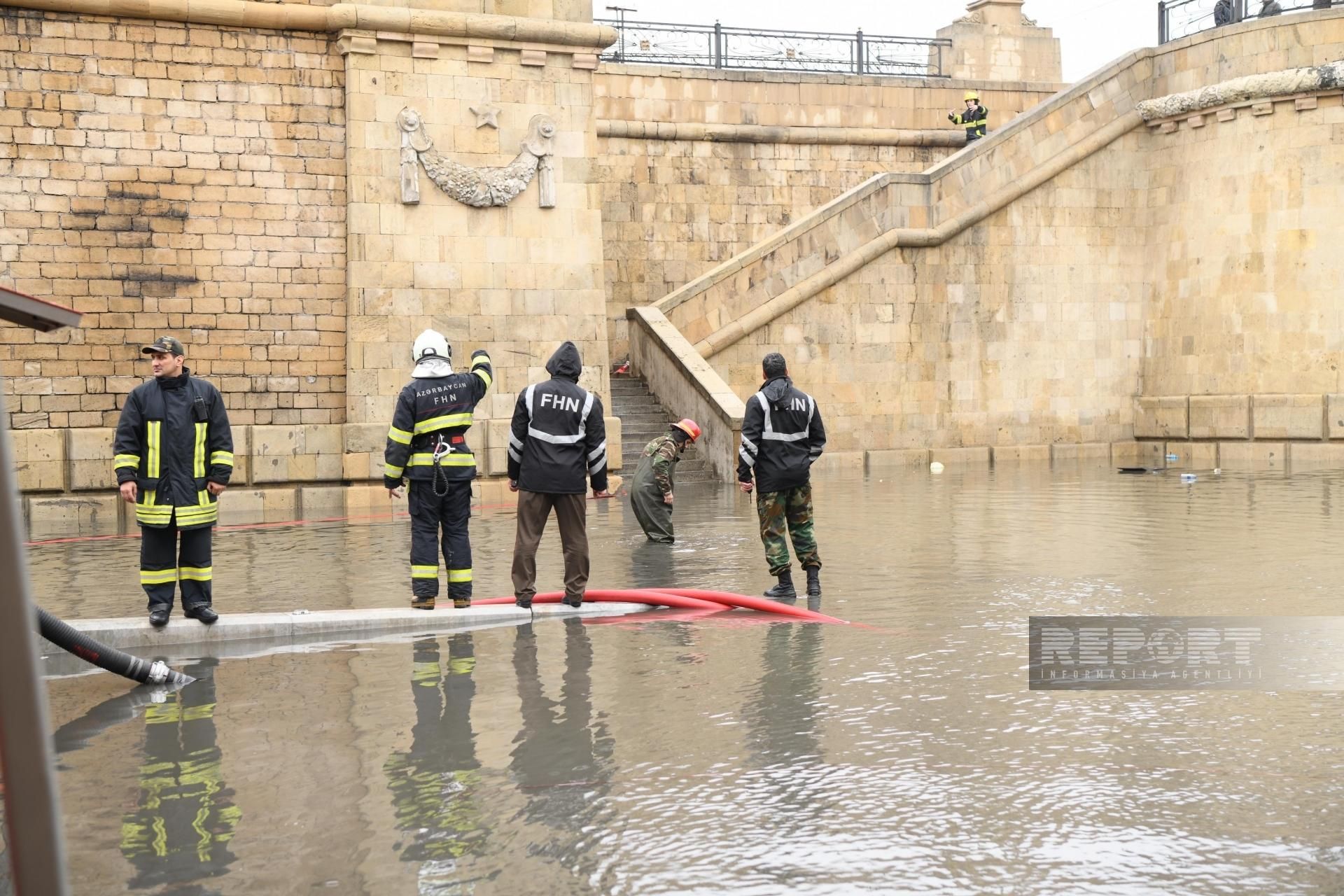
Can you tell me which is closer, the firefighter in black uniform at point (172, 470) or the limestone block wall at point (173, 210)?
the firefighter in black uniform at point (172, 470)

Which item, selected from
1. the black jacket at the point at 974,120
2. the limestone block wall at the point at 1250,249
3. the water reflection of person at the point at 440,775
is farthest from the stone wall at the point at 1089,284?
the water reflection of person at the point at 440,775

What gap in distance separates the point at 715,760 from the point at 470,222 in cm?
1258

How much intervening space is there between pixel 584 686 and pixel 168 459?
2532mm

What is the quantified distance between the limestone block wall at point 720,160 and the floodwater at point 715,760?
615 inches

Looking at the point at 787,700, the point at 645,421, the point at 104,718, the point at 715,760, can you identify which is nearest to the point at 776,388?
the point at 787,700

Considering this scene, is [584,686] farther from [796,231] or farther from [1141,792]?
[796,231]

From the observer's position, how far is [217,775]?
5184 millimetres

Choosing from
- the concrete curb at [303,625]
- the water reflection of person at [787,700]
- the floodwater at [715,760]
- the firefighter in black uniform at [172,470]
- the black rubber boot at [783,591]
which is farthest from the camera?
the black rubber boot at [783,591]

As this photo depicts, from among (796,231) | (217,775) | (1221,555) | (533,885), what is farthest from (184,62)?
(533,885)

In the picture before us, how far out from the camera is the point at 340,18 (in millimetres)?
16391

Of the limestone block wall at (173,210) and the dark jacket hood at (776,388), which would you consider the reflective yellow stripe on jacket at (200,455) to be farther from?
the limestone block wall at (173,210)

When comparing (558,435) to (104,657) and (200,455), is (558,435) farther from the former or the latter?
(104,657)

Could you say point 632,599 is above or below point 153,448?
below

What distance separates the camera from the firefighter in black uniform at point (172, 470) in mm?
7590
